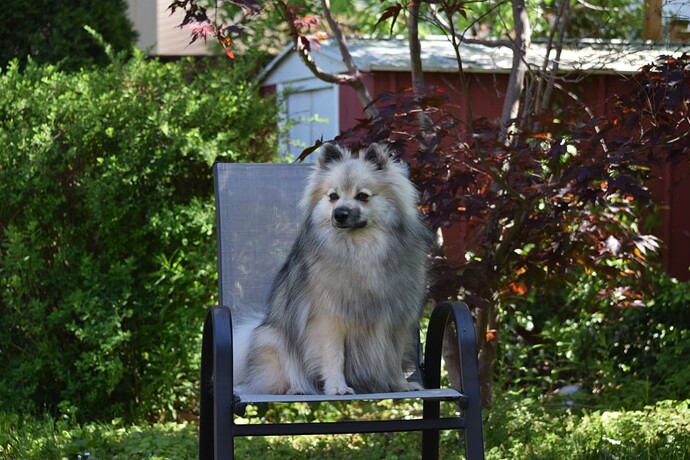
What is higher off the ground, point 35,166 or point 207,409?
point 35,166

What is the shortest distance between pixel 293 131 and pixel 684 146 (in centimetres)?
442

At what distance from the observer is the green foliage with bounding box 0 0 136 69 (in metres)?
8.32

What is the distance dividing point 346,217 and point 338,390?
1.95 ft

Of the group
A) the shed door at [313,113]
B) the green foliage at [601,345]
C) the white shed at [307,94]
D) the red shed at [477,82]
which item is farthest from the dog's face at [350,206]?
the shed door at [313,113]

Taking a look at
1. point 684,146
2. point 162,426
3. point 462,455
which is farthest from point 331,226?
point 162,426

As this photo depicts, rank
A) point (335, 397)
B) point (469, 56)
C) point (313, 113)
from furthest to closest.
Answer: point (313, 113) → point (469, 56) → point (335, 397)

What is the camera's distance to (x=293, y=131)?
25.6 ft

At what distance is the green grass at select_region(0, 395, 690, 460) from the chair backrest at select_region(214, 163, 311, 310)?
1.10 metres

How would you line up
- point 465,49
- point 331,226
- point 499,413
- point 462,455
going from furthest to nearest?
1. point 465,49
2. point 499,413
3. point 462,455
4. point 331,226

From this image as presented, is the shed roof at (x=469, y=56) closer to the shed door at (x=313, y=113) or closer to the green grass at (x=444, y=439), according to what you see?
the shed door at (x=313, y=113)

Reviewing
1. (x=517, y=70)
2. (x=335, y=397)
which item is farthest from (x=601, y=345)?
(x=335, y=397)

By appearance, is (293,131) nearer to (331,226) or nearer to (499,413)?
(499,413)

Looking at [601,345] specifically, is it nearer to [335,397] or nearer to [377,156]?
[377,156]

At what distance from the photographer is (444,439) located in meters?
4.97
